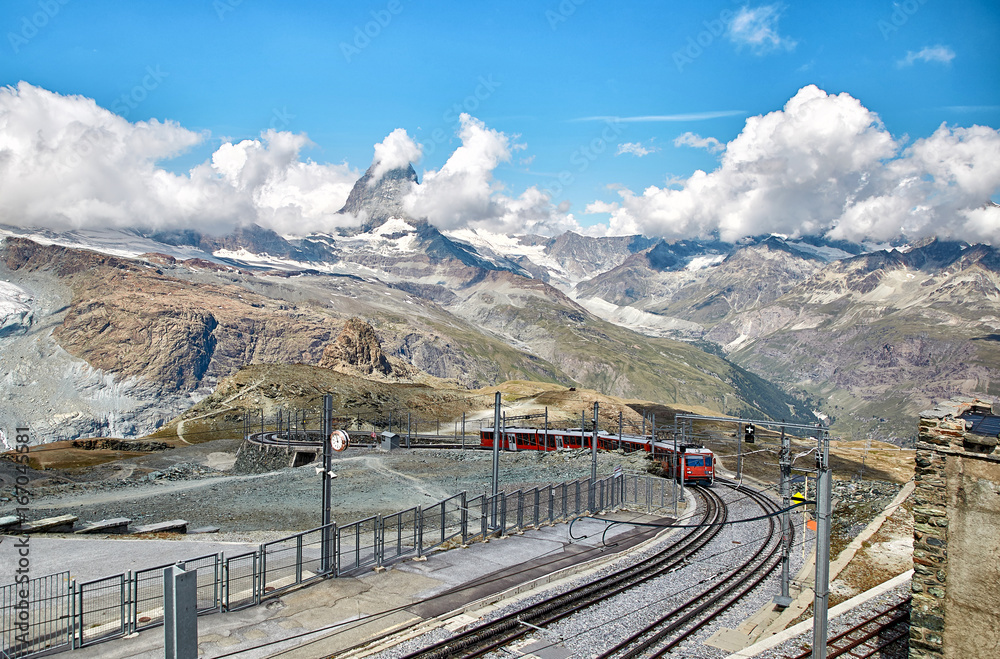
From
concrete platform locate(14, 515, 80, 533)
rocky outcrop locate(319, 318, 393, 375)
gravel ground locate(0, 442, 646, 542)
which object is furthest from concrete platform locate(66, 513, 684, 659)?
rocky outcrop locate(319, 318, 393, 375)

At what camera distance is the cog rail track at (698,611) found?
19531 mm

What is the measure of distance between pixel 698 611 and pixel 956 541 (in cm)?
948

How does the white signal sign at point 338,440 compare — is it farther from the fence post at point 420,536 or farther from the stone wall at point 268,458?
the stone wall at point 268,458

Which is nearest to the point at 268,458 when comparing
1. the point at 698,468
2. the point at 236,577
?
the point at 698,468

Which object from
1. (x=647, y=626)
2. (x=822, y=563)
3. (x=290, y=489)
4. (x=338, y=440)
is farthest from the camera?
(x=290, y=489)

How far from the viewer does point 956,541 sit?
15.8 metres

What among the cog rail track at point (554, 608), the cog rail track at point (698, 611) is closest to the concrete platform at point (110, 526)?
the cog rail track at point (554, 608)

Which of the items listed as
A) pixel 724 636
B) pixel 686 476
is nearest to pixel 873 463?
pixel 686 476

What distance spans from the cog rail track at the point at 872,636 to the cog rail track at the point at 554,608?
743 cm

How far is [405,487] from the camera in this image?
55.8 metres

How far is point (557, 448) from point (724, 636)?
59179 millimetres

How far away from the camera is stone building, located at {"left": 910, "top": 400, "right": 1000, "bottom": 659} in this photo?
50.4 ft

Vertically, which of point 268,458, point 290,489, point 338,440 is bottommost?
point 268,458

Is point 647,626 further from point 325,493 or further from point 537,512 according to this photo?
point 537,512
